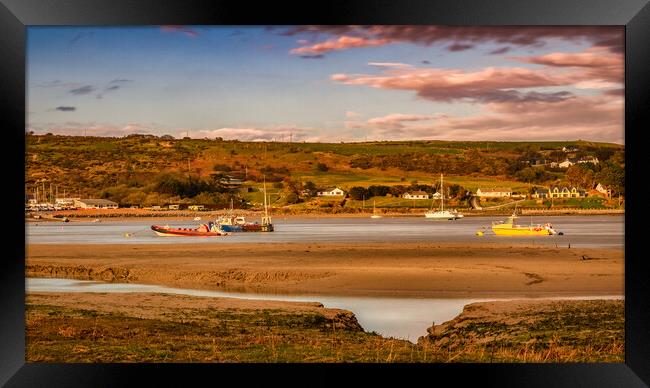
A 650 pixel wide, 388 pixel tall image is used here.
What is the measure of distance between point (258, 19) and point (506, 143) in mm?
14989

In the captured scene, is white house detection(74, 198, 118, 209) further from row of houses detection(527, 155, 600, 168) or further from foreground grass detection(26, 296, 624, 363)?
row of houses detection(527, 155, 600, 168)

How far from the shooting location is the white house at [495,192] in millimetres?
28188

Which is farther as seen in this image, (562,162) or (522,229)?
(522,229)

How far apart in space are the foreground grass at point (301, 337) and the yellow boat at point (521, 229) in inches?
577

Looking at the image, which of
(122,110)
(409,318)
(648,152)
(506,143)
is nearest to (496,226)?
(506,143)

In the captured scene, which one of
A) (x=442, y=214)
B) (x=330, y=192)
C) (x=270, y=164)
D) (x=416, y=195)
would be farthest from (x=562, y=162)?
(x=442, y=214)

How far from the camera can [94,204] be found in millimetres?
30312

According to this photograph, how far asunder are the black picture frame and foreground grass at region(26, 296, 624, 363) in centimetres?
105

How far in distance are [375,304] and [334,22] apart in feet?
29.4

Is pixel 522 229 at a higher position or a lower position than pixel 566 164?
lower

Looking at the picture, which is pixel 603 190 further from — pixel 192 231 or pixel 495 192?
pixel 192 231

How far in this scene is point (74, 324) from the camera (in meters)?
14.4

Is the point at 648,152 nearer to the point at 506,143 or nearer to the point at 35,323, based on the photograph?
the point at 35,323

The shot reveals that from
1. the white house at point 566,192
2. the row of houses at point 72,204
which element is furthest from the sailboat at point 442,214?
the row of houses at point 72,204
